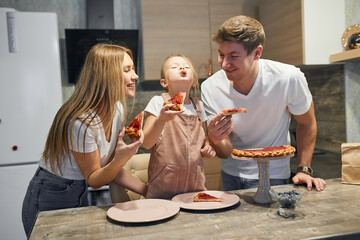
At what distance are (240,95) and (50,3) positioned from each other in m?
2.89

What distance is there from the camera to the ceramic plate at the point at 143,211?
1.22 metres

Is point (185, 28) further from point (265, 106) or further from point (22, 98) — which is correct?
point (265, 106)

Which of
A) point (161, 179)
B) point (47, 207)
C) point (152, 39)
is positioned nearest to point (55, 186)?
point (47, 207)

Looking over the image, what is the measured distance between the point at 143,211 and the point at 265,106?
929 mm

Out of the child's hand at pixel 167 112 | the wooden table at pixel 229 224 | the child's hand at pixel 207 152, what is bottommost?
the wooden table at pixel 229 224

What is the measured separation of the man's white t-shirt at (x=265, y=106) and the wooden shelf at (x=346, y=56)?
0.85 metres

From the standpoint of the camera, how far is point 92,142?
4.75ft

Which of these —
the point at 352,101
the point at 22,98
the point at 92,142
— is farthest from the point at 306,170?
the point at 22,98

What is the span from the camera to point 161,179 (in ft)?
5.37

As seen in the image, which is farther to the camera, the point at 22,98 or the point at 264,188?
the point at 22,98

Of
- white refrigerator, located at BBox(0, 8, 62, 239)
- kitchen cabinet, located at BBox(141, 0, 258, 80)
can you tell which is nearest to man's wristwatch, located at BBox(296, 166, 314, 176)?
kitchen cabinet, located at BBox(141, 0, 258, 80)

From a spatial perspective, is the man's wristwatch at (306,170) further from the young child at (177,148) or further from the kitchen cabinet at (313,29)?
the kitchen cabinet at (313,29)

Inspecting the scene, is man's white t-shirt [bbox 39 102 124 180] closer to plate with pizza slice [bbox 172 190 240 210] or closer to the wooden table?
the wooden table

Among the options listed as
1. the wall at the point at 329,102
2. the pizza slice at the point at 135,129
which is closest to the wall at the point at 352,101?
the wall at the point at 329,102
